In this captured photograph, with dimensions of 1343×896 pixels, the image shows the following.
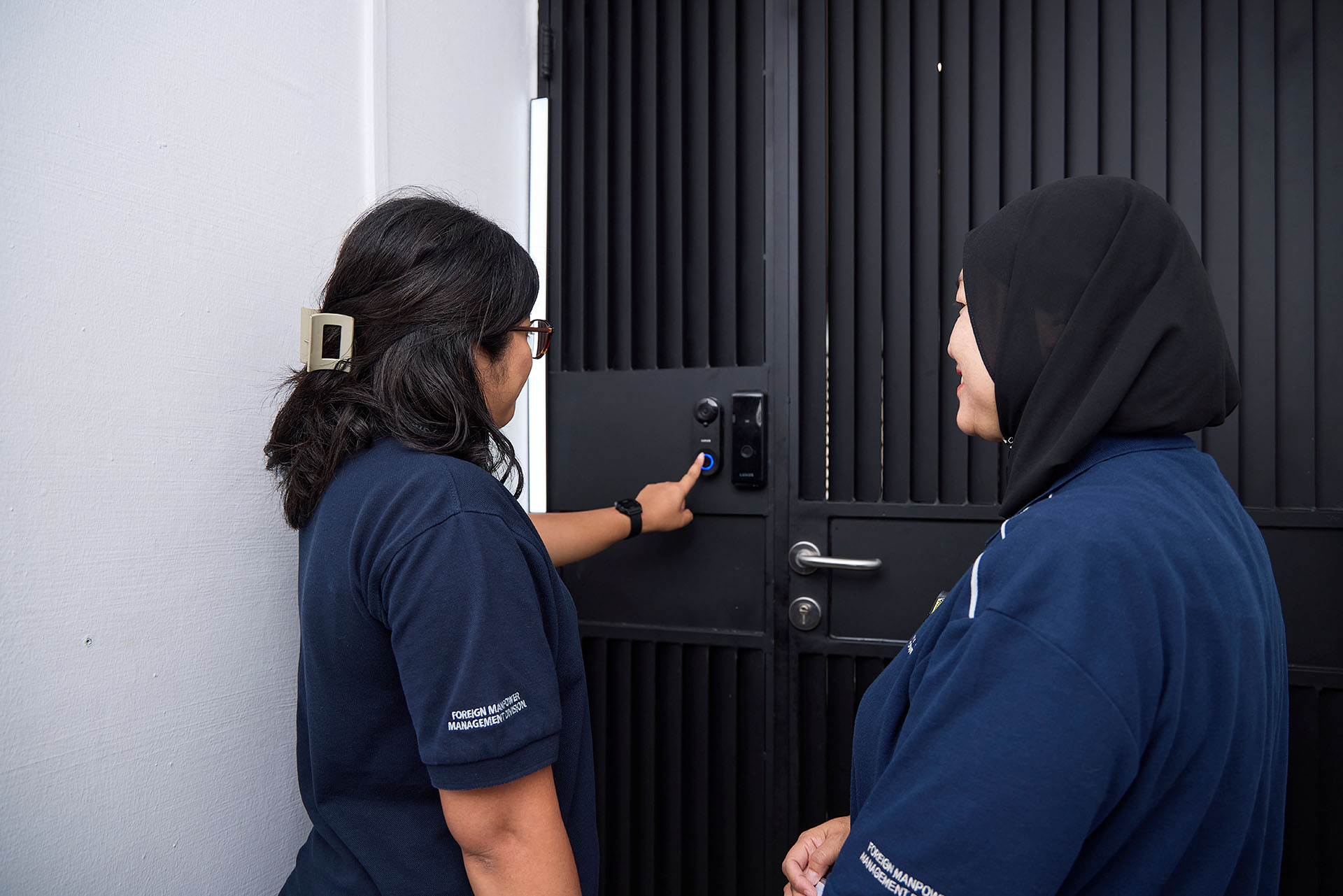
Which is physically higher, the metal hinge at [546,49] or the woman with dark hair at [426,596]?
the metal hinge at [546,49]

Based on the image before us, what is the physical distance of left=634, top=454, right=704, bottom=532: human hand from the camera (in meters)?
1.49

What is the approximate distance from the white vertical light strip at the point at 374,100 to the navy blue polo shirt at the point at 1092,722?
3.69 ft

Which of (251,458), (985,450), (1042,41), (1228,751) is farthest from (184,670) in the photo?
(1042,41)

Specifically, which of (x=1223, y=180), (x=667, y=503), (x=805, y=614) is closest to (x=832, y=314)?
(x=667, y=503)

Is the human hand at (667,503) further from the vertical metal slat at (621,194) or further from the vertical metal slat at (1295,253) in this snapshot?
the vertical metal slat at (1295,253)

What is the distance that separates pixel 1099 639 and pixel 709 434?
41.2 inches

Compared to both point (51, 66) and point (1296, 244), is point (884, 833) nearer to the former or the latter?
point (51, 66)

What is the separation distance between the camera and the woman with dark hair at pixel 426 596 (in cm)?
71

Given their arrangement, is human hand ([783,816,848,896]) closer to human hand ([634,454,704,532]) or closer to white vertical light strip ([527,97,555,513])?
human hand ([634,454,704,532])

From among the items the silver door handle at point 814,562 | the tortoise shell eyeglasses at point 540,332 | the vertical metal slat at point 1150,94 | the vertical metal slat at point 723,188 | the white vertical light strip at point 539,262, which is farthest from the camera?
the white vertical light strip at point 539,262

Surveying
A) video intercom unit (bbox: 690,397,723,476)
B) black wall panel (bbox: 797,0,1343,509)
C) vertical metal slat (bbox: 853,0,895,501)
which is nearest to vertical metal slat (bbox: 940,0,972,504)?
black wall panel (bbox: 797,0,1343,509)

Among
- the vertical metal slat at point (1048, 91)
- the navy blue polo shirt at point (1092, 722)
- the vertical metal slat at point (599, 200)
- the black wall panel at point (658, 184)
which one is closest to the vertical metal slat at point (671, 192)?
the black wall panel at point (658, 184)

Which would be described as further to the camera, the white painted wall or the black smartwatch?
the black smartwatch

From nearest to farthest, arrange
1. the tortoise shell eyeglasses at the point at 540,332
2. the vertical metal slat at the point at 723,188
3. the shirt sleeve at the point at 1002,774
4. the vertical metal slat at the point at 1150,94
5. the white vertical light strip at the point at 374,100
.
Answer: the shirt sleeve at the point at 1002,774 → the tortoise shell eyeglasses at the point at 540,332 → the white vertical light strip at the point at 374,100 → the vertical metal slat at the point at 1150,94 → the vertical metal slat at the point at 723,188
